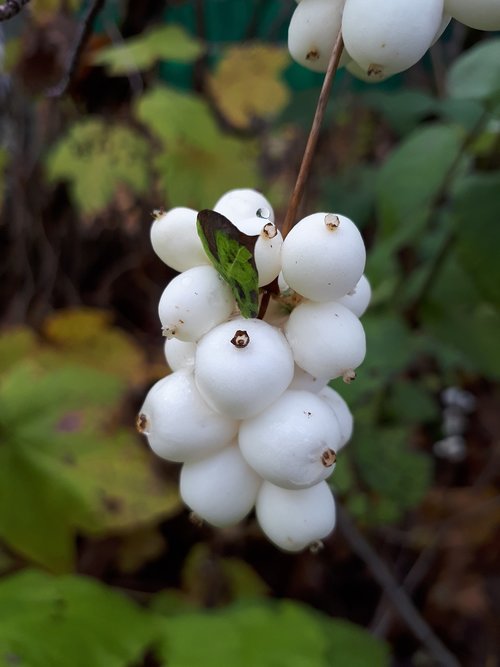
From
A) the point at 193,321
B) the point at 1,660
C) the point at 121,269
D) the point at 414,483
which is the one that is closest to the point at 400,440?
the point at 414,483

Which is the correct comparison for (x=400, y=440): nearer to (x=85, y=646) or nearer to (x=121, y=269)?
(x=85, y=646)

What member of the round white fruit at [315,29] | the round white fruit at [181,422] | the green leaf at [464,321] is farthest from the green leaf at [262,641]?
the round white fruit at [315,29]

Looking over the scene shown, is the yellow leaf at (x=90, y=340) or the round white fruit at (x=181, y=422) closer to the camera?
the round white fruit at (x=181, y=422)

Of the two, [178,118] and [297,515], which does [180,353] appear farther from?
[178,118]

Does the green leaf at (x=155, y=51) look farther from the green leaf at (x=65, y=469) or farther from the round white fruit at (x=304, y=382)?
the round white fruit at (x=304, y=382)

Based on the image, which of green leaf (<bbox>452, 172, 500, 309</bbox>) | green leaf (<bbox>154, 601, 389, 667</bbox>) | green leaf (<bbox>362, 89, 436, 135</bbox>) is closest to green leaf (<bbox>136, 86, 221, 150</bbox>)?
green leaf (<bbox>362, 89, 436, 135</bbox>)
